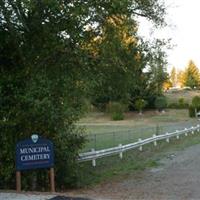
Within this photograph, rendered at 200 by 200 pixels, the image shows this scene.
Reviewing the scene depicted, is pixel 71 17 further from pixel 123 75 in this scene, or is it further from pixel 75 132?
pixel 123 75

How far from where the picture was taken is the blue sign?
1357 cm

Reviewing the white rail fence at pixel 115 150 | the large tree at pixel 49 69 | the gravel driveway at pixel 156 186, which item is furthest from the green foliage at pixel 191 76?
the large tree at pixel 49 69

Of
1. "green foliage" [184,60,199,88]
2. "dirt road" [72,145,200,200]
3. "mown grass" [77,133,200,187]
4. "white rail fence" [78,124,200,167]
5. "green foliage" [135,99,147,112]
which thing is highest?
"green foliage" [184,60,199,88]

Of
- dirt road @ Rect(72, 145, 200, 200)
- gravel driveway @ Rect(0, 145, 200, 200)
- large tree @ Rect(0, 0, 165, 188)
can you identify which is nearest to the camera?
gravel driveway @ Rect(0, 145, 200, 200)

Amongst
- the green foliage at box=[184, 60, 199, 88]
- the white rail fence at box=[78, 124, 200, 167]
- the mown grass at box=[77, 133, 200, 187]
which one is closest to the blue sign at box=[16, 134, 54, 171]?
the mown grass at box=[77, 133, 200, 187]

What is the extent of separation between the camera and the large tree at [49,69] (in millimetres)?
14297

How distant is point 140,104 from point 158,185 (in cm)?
7152

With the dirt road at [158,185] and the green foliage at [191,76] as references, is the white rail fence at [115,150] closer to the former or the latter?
the dirt road at [158,185]

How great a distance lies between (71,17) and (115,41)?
249 cm

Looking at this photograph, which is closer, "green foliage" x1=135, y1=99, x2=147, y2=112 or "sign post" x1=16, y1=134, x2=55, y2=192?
"sign post" x1=16, y1=134, x2=55, y2=192

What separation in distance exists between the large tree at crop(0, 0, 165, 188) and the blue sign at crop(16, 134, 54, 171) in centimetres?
65

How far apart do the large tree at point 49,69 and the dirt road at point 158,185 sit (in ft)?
4.54

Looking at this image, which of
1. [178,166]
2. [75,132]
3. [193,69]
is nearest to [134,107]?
[193,69]

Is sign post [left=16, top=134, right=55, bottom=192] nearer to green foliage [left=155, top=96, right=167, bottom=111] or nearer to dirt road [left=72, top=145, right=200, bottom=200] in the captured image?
dirt road [left=72, top=145, right=200, bottom=200]
